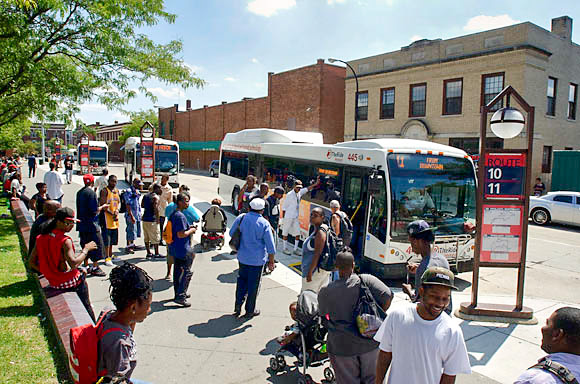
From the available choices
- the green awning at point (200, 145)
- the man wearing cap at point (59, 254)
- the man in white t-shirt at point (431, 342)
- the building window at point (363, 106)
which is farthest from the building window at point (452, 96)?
the green awning at point (200, 145)

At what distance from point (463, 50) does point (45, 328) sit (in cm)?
2483

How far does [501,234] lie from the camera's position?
7.07m

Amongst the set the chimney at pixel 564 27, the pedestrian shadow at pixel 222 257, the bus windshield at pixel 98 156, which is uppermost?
the chimney at pixel 564 27

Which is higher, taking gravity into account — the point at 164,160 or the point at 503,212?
the point at 164,160

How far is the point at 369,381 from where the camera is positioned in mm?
3764

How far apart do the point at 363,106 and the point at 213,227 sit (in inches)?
857

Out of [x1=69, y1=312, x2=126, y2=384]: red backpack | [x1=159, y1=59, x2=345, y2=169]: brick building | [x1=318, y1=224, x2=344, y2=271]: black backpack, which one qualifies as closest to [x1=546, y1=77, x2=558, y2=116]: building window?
[x1=159, y1=59, x2=345, y2=169]: brick building

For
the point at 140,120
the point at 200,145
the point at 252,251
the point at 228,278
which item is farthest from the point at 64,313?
the point at 140,120

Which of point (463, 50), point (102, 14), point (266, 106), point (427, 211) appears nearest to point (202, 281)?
point (427, 211)

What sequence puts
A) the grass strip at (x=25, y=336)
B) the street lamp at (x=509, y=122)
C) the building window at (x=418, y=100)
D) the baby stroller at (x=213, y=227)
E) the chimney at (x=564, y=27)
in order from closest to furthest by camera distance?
the grass strip at (x=25, y=336)
the street lamp at (x=509, y=122)
the baby stroller at (x=213, y=227)
the chimney at (x=564, y=27)
the building window at (x=418, y=100)

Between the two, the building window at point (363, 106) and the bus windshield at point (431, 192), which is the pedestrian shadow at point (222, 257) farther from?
the building window at point (363, 106)

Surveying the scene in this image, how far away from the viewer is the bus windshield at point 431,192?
8.48 meters

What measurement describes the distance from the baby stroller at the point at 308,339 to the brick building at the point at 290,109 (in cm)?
3151

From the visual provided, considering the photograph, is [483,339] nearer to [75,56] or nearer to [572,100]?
[75,56]
